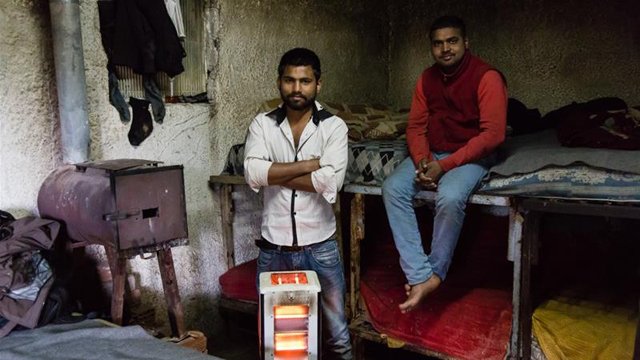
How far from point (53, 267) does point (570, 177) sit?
265 cm

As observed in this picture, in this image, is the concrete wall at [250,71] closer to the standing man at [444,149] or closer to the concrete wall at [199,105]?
the concrete wall at [199,105]

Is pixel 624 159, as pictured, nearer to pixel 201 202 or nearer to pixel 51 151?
pixel 201 202

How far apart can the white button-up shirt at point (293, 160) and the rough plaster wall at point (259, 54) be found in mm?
1345

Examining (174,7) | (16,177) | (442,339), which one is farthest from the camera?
(174,7)

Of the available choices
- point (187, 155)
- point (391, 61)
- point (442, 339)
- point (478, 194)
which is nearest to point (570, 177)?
point (478, 194)

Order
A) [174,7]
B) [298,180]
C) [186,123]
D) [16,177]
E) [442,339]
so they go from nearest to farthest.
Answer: [298,180]
[16,177]
[442,339]
[174,7]
[186,123]

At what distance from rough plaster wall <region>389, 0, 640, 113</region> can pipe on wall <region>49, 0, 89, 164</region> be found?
417 centimetres

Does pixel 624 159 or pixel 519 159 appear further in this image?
pixel 519 159

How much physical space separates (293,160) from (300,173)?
207 mm

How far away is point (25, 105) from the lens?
122 inches

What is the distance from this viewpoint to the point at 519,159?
304 cm

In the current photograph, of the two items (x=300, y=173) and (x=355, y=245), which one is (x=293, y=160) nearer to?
(x=300, y=173)

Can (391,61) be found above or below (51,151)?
above

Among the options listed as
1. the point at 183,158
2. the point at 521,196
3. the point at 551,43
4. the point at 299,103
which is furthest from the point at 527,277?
the point at 551,43
